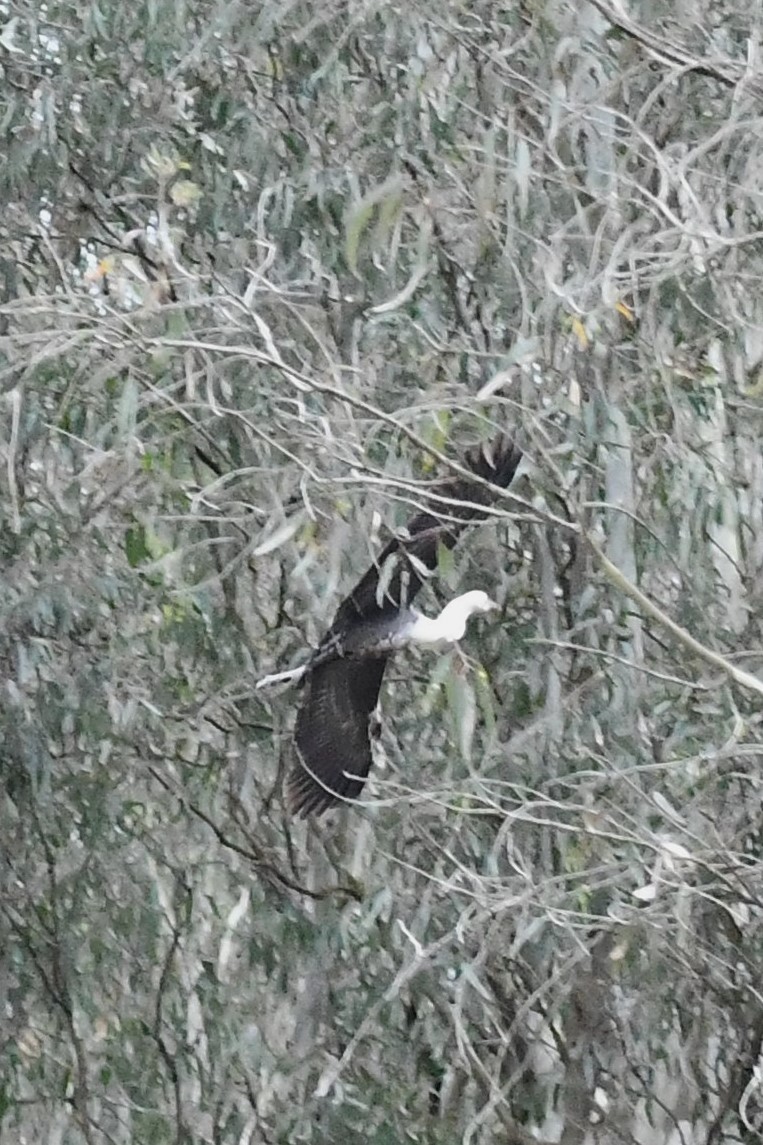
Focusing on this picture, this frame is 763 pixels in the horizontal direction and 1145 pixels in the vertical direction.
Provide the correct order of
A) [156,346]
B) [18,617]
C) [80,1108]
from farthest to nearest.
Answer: [80,1108], [18,617], [156,346]

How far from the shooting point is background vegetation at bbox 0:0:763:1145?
2.10m

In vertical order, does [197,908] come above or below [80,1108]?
above

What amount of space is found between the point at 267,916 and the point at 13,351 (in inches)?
44.8

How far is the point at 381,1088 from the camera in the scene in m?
2.69

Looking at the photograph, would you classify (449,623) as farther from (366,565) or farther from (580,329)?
(580,329)

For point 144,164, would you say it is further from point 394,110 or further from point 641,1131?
point 641,1131

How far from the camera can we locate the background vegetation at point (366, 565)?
2.10 m

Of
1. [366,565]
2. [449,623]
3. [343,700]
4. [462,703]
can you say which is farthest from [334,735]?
[462,703]

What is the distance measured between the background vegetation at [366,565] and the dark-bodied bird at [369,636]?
6cm

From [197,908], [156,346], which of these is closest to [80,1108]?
[197,908]

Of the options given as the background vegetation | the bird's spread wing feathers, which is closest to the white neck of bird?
the background vegetation

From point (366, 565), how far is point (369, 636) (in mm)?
140

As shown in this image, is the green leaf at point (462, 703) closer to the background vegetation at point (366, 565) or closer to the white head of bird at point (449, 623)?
the background vegetation at point (366, 565)

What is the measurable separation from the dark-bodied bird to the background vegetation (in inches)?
2.5
